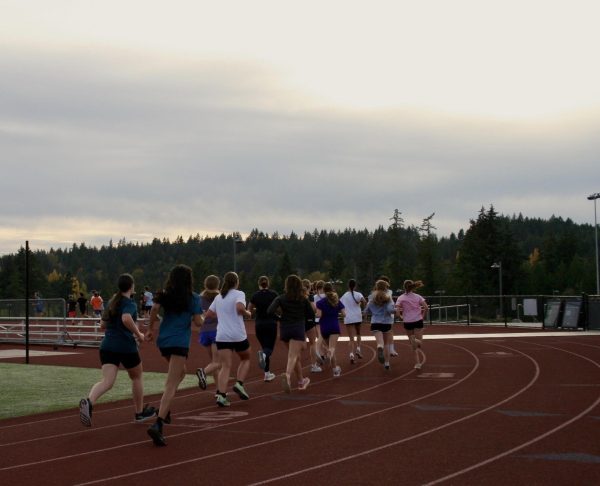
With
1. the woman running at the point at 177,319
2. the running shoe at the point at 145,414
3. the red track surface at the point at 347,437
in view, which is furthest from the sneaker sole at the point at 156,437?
the running shoe at the point at 145,414

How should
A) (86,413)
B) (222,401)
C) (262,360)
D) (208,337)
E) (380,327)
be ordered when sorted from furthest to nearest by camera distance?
(380,327)
(262,360)
(208,337)
(222,401)
(86,413)

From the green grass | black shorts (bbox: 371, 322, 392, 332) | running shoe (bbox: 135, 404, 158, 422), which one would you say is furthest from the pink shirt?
running shoe (bbox: 135, 404, 158, 422)

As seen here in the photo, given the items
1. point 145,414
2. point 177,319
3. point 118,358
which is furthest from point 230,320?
point 177,319

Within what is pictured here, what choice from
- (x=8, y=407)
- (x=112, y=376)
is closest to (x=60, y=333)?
(x=8, y=407)

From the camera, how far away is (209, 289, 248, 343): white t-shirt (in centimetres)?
1405

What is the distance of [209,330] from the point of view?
16203 mm

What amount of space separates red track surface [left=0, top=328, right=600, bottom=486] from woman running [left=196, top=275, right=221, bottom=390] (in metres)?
0.48

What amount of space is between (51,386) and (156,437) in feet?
30.5

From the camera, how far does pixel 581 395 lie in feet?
49.0

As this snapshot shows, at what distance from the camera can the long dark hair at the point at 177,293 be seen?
1114cm

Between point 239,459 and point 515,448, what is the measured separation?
9.48 ft

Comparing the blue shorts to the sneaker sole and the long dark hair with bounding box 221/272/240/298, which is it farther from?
the sneaker sole

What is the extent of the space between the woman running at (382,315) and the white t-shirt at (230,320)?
6406mm

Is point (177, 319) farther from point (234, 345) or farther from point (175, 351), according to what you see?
point (234, 345)
